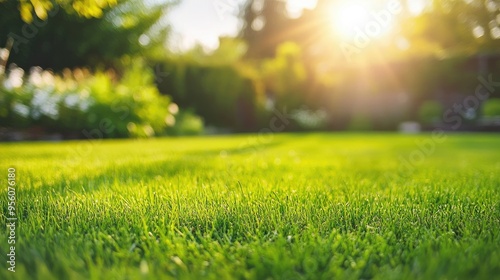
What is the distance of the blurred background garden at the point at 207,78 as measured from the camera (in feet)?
32.0

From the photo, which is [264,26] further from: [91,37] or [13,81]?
[13,81]

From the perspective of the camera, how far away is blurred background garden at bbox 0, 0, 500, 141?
975 centimetres

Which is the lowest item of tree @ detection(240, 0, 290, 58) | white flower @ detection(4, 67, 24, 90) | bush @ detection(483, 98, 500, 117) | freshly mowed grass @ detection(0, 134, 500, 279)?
freshly mowed grass @ detection(0, 134, 500, 279)

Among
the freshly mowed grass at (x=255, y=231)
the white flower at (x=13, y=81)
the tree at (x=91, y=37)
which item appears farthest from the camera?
the tree at (x=91, y=37)

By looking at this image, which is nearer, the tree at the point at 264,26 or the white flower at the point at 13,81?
the white flower at the point at 13,81

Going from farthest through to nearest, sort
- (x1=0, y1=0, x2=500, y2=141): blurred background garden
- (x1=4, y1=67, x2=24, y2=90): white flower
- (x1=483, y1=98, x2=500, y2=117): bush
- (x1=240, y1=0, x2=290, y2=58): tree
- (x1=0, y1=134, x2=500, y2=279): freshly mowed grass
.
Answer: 1. (x1=240, y1=0, x2=290, y2=58): tree
2. (x1=483, y1=98, x2=500, y2=117): bush
3. (x1=4, y1=67, x2=24, y2=90): white flower
4. (x1=0, y1=0, x2=500, y2=141): blurred background garden
5. (x1=0, y1=134, x2=500, y2=279): freshly mowed grass

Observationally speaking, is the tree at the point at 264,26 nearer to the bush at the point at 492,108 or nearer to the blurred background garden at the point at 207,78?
the blurred background garden at the point at 207,78

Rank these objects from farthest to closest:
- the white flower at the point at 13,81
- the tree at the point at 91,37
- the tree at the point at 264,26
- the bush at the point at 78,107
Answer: the tree at the point at 264,26
the tree at the point at 91,37
the white flower at the point at 13,81
the bush at the point at 78,107

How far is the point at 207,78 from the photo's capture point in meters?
17.4

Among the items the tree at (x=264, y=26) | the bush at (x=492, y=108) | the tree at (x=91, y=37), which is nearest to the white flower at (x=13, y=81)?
the tree at (x=91, y=37)

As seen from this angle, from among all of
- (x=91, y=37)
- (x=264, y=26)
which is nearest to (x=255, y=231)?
(x=91, y=37)

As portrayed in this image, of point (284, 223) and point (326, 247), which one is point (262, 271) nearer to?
point (326, 247)

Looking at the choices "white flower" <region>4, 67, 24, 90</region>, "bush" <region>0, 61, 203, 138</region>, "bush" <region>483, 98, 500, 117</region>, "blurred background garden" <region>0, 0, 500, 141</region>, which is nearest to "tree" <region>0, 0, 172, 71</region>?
"blurred background garden" <region>0, 0, 500, 141</region>

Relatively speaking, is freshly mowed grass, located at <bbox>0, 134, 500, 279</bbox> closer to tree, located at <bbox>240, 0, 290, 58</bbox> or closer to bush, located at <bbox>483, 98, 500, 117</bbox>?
bush, located at <bbox>483, 98, 500, 117</bbox>
